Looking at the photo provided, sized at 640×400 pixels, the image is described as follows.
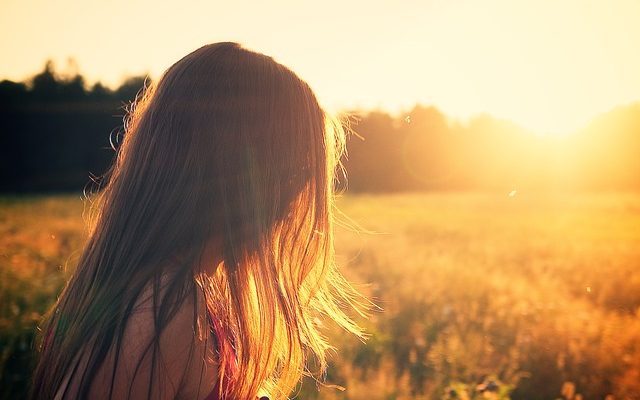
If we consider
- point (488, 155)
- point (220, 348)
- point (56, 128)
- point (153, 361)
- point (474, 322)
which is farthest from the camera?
point (56, 128)

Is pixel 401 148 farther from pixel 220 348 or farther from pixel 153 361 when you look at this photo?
pixel 153 361

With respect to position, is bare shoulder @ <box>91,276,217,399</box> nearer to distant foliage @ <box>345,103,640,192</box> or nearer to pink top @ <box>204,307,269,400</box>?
pink top @ <box>204,307,269,400</box>

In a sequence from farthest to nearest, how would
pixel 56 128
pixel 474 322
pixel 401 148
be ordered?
1. pixel 56 128
2. pixel 401 148
3. pixel 474 322

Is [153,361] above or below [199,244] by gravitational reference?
below

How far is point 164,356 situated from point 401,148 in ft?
123

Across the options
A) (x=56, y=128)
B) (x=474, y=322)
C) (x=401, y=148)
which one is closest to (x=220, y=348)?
(x=474, y=322)

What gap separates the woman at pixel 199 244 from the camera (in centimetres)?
102

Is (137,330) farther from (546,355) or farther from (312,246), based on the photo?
(546,355)

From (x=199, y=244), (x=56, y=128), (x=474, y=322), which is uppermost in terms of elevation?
(x=56, y=128)

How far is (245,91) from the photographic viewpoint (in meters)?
1.29

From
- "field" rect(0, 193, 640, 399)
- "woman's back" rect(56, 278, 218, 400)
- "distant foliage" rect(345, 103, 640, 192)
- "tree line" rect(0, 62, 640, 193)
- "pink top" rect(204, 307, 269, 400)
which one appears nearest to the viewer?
"woman's back" rect(56, 278, 218, 400)

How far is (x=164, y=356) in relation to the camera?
3.24ft

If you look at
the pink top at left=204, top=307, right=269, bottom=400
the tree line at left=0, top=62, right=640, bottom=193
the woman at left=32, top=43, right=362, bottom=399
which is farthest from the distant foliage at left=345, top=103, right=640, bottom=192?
the pink top at left=204, top=307, right=269, bottom=400

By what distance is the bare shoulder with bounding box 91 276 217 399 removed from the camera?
0.98 meters
